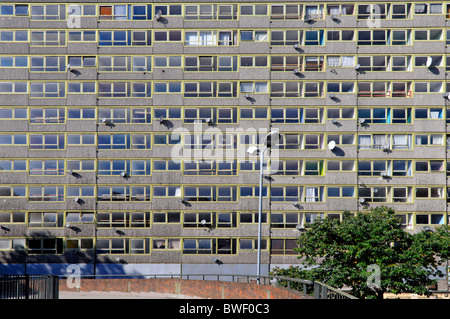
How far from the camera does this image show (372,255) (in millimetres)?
29141

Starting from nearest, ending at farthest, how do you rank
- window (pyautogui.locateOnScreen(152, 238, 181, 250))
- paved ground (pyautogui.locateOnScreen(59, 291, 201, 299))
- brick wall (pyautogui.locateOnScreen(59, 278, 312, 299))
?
1. brick wall (pyautogui.locateOnScreen(59, 278, 312, 299))
2. paved ground (pyautogui.locateOnScreen(59, 291, 201, 299))
3. window (pyautogui.locateOnScreen(152, 238, 181, 250))

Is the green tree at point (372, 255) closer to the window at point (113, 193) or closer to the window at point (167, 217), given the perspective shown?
the window at point (167, 217)

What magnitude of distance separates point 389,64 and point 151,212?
2360cm

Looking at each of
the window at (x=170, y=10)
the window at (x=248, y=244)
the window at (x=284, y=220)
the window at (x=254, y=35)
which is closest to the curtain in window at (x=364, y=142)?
the window at (x=284, y=220)

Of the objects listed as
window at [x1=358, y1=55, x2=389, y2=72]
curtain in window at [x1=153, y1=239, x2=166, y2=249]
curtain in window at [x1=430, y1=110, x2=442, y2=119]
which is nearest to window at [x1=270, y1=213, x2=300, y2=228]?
curtain in window at [x1=153, y1=239, x2=166, y2=249]

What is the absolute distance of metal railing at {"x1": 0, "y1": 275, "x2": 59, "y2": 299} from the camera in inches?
695

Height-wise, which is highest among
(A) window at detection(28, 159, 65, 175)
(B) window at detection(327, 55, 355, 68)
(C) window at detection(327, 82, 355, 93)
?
(B) window at detection(327, 55, 355, 68)

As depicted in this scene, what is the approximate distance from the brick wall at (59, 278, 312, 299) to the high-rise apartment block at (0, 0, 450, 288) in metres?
10.3

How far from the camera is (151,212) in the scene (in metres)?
43.0

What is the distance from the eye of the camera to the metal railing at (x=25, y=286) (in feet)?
57.9

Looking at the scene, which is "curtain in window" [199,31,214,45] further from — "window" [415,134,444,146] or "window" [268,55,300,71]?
"window" [415,134,444,146]

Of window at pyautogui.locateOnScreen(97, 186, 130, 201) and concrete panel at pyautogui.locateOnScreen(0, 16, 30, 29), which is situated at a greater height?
concrete panel at pyautogui.locateOnScreen(0, 16, 30, 29)

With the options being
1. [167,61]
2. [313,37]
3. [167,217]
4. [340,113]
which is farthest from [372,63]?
[167,217]

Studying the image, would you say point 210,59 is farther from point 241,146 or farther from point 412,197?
point 412,197
